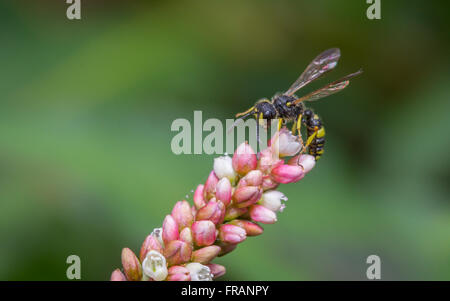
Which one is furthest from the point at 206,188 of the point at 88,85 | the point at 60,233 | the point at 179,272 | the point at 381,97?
the point at 381,97

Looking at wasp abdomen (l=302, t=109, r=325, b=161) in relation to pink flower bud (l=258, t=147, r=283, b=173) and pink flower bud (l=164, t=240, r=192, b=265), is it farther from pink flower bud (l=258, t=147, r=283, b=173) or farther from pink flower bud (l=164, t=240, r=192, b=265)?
pink flower bud (l=164, t=240, r=192, b=265)

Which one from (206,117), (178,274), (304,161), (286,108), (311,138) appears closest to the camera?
(178,274)

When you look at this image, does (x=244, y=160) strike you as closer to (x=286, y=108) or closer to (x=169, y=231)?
(x=169, y=231)

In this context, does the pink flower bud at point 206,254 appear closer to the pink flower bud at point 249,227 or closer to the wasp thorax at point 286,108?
the pink flower bud at point 249,227

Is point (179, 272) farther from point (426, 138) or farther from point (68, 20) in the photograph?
point (68, 20)

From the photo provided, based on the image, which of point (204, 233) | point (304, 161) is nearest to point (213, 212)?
point (204, 233)

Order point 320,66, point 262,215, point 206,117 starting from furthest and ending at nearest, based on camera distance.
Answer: point 206,117
point 320,66
point 262,215
